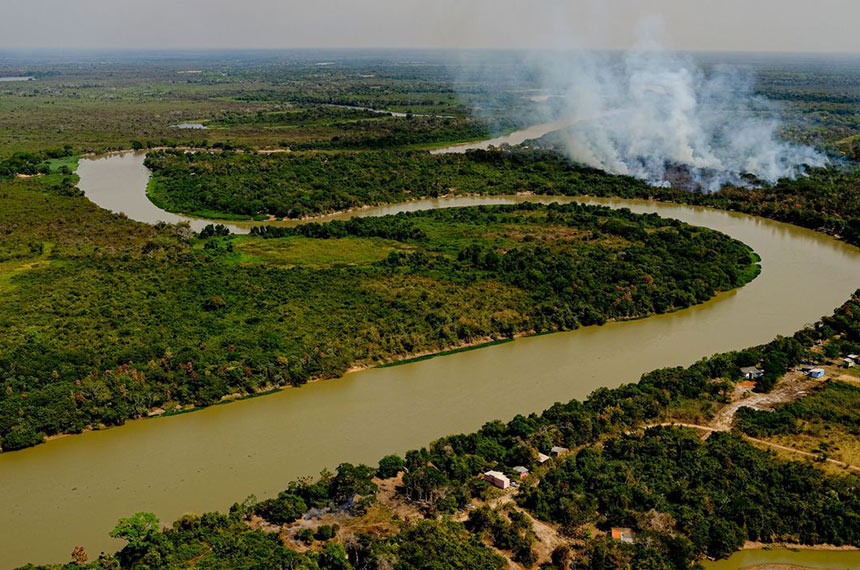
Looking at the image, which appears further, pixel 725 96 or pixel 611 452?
pixel 725 96

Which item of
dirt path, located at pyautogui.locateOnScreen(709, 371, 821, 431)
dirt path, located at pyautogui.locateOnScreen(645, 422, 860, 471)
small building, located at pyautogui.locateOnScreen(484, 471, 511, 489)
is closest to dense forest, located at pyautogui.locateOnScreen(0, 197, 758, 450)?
dirt path, located at pyautogui.locateOnScreen(709, 371, 821, 431)

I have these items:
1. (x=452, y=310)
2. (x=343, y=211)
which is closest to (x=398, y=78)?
(x=343, y=211)

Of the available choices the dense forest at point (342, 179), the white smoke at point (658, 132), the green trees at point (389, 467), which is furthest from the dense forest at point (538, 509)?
the white smoke at point (658, 132)

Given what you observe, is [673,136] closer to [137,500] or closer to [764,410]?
[764,410]

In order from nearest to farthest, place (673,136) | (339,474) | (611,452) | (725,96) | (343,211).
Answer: (339,474), (611,452), (343,211), (673,136), (725,96)

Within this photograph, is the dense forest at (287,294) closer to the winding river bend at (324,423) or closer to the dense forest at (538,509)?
the winding river bend at (324,423)

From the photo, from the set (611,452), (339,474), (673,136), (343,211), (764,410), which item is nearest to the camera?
(339,474)

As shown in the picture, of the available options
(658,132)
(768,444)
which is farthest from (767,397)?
(658,132)
